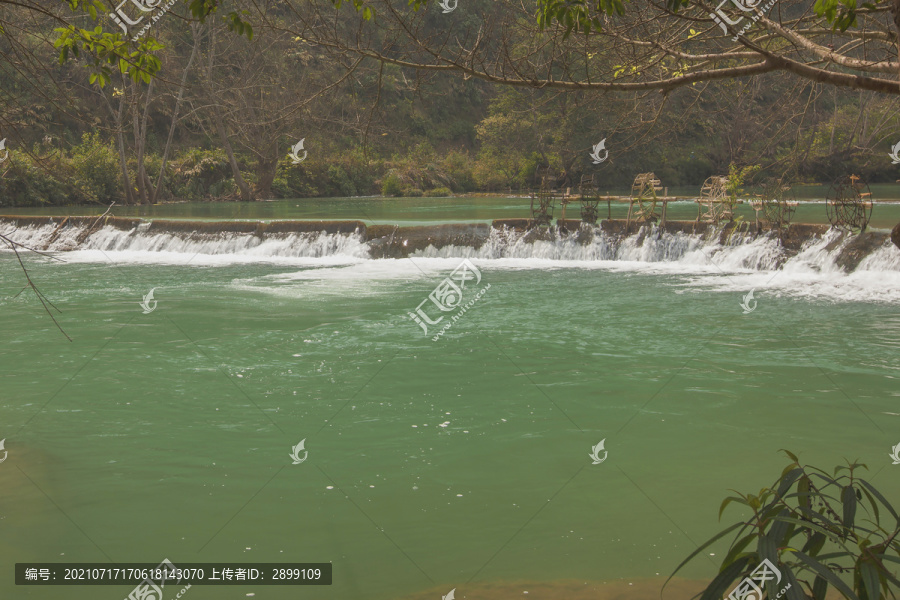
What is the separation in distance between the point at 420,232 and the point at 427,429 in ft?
43.3

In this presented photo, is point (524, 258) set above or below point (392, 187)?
above

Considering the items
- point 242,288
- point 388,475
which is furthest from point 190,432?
point 242,288

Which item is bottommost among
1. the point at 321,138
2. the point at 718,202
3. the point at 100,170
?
the point at 100,170

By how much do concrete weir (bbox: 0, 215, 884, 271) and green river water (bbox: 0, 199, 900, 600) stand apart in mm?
→ 2862

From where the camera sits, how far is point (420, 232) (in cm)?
2016

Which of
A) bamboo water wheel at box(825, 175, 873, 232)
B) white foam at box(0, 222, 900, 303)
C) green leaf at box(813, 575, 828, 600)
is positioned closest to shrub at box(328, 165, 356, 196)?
white foam at box(0, 222, 900, 303)

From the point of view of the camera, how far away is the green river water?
507cm

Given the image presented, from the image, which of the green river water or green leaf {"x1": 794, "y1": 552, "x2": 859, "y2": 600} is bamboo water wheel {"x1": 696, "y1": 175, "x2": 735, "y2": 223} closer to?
the green river water

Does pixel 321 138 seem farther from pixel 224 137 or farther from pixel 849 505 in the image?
pixel 849 505

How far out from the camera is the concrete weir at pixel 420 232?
1689 cm

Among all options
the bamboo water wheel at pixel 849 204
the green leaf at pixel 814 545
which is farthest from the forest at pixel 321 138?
the green leaf at pixel 814 545

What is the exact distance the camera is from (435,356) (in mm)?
9797

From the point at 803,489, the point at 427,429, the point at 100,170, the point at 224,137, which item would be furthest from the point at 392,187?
the point at 803,489

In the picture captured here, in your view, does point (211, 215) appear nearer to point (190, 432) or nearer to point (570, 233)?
point (570, 233)
